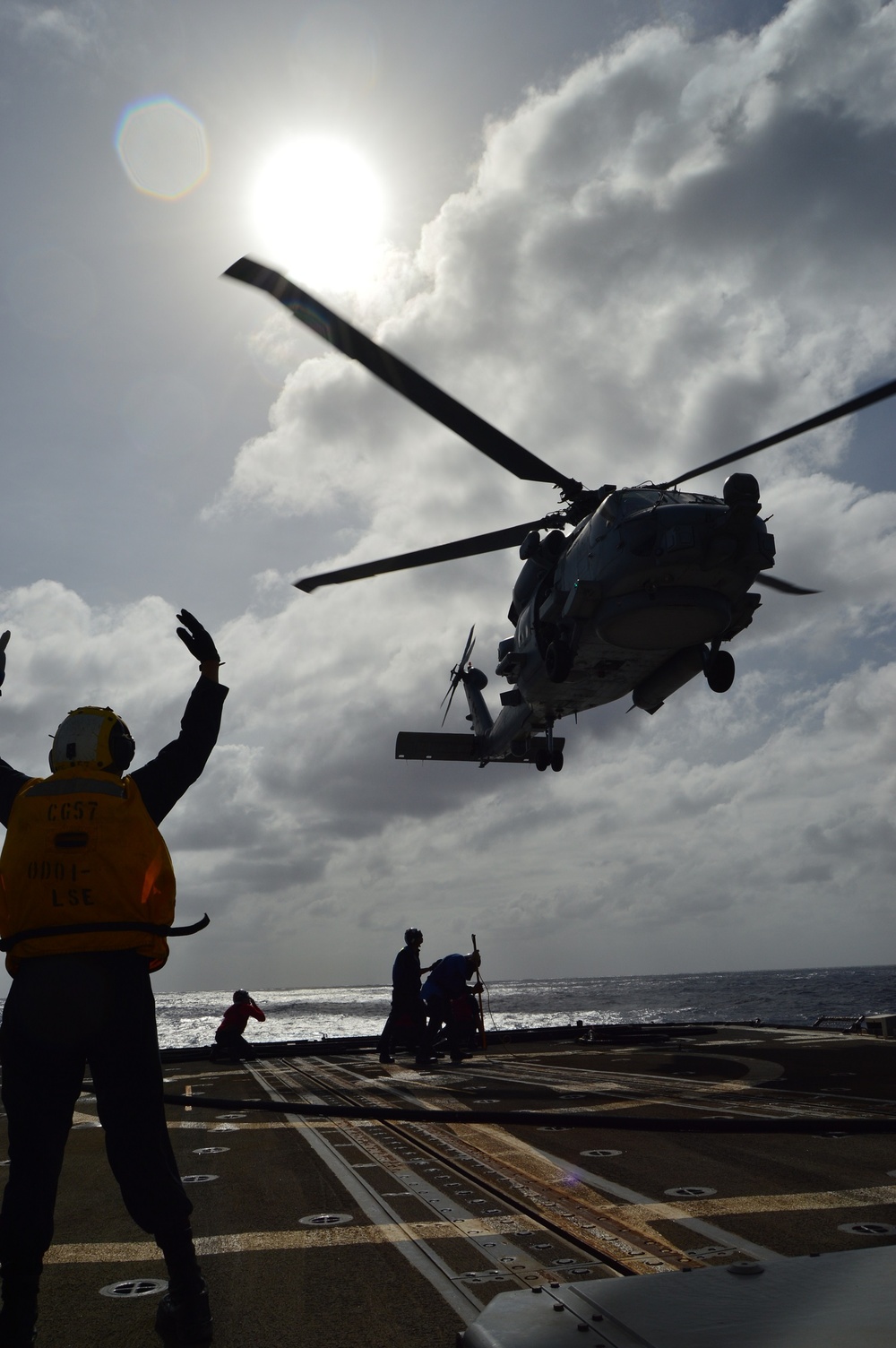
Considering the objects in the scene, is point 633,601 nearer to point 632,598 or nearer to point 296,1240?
point 632,598

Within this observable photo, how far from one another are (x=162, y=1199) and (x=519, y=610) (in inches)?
674

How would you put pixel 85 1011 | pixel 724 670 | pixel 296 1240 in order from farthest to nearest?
pixel 724 670
pixel 296 1240
pixel 85 1011

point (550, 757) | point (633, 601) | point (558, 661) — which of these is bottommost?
point (550, 757)

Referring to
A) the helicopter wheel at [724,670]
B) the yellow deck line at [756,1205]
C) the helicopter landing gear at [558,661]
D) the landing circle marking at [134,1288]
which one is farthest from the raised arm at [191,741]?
the helicopter wheel at [724,670]

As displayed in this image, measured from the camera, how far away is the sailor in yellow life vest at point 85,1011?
10.4ft

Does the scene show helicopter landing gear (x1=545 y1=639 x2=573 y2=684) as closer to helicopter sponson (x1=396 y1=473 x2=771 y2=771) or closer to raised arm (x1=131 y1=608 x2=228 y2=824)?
helicopter sponson (x1=396 y1=473 x2=771 y2=771)

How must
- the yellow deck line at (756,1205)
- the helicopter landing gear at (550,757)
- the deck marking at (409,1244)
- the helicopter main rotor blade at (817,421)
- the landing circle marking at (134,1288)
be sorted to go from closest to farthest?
1. the deck marking at (409,1244)
2. the landing circle marking at (134,1288)
3. the yellow deck line at (756,1205)
4. the helicopter main rotor blade at (817,421)
5. the helicopter landing gear at (550,757)

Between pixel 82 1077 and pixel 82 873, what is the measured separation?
73 centimetres

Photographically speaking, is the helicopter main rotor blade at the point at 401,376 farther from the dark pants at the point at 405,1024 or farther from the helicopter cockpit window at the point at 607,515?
the dark pants at the point at 405,1024

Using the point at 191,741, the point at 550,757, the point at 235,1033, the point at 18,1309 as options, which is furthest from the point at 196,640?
Result: the point at 550,757

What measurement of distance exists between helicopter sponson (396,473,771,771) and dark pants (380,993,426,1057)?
22.2ft

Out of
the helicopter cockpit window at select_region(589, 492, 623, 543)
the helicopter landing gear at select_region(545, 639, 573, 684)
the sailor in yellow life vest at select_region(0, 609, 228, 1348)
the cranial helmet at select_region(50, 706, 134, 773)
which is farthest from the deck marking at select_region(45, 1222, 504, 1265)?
the helicopter landing gear at select_region(545, 639, 573, 684)

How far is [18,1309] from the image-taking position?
9.67 ft

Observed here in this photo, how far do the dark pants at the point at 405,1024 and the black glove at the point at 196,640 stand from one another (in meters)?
12.7
